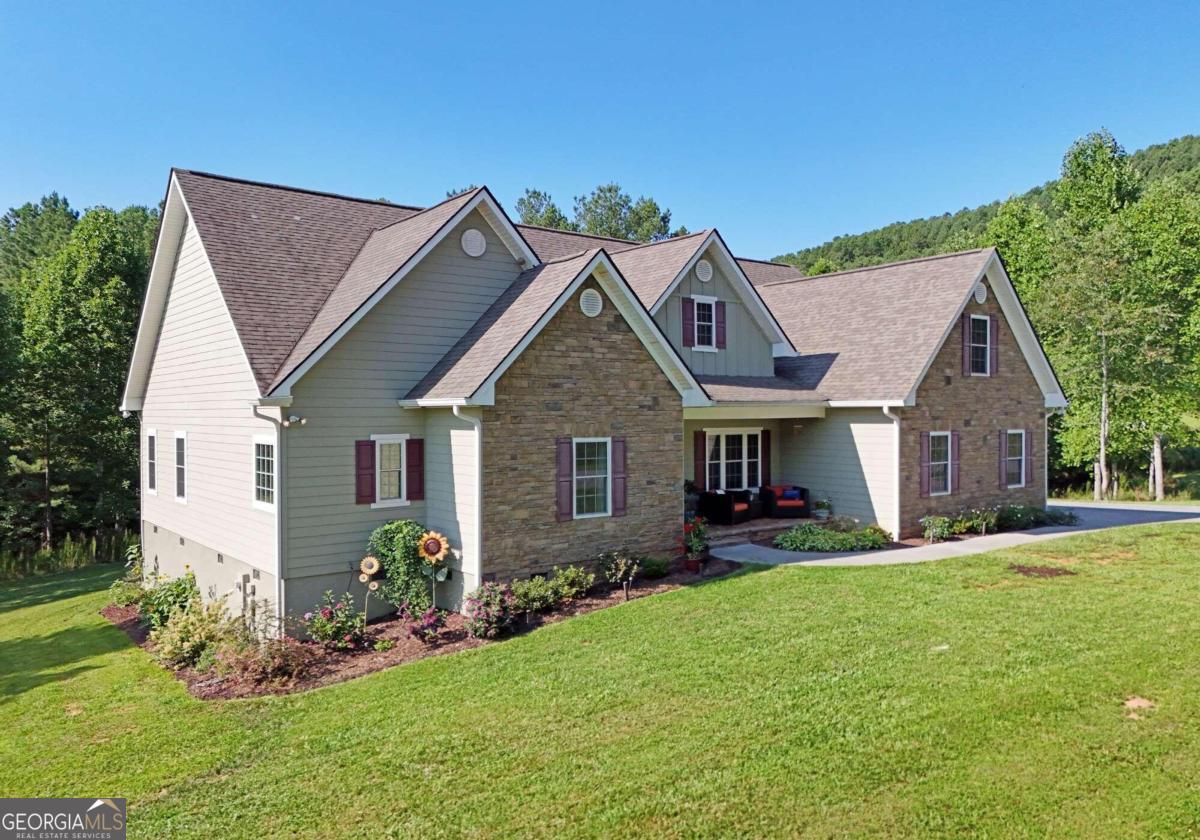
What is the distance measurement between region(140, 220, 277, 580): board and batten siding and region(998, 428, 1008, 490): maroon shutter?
57.0 ft

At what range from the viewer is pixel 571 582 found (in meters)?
12.9

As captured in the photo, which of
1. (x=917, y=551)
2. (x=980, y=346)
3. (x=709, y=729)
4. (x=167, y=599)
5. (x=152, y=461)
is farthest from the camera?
(x=980, y=346)

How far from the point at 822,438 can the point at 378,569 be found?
1132 centimetres

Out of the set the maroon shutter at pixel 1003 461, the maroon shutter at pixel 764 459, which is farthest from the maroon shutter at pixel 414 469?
the maroon shutter at pixel 1003 461

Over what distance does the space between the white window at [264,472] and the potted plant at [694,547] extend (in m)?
7.15

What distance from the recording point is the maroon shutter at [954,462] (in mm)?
18812

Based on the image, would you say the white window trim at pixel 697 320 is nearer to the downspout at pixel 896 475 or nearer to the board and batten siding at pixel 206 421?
the downspout at pixel 896 475

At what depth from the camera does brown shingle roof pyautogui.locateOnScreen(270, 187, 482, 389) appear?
12500 mm

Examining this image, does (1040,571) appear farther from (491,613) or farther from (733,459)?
(491,613)

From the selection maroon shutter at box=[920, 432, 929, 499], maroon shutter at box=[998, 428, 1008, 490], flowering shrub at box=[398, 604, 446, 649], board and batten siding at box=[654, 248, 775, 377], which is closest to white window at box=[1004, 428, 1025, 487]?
maroon shutter at box=[998, 428, 1008, 490]

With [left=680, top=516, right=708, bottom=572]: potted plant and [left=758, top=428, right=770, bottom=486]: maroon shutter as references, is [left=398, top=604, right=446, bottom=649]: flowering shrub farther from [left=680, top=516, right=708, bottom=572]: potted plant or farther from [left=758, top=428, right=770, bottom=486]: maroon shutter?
[left=758, top=428, right=770, bottom=486]: maroon shutter

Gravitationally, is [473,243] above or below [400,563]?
above

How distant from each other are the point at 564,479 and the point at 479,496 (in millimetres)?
1660

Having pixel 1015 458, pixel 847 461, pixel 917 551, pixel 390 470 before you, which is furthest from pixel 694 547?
pixel 1015 458
